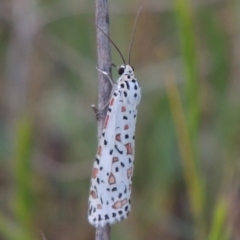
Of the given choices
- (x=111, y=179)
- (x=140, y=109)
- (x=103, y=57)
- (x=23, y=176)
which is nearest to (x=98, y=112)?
(x=103, y=57)

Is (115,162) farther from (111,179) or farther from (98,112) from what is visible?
(98,112)

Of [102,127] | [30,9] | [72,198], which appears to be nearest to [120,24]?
[30,9]

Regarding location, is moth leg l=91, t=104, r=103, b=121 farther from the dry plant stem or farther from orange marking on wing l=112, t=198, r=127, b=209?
orange marking on wing l=112, t=198, r=127, b=209

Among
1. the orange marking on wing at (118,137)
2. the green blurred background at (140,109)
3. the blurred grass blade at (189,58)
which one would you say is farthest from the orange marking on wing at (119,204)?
the green blurred background at (140,109)

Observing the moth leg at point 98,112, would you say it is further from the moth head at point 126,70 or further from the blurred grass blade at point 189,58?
the blurred grass blade at point 189,58

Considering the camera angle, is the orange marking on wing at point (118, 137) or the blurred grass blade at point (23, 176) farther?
the blurred grass blade at point (23, 176)
